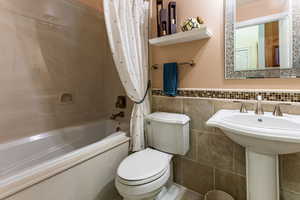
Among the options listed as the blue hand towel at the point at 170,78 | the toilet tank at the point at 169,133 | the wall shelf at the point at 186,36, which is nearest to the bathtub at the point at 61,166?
the toilet tank at the point at 169,133

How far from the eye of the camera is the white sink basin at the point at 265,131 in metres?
0.72

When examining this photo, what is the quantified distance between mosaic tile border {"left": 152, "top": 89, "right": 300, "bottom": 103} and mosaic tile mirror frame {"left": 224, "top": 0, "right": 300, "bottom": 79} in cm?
11

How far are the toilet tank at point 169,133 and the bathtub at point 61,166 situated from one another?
278 mm

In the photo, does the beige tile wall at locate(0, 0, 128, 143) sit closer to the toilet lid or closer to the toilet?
the toilet

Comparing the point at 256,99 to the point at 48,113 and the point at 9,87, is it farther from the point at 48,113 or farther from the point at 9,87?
the point at 9,87

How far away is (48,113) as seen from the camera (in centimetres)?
175

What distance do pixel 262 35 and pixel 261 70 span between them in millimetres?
259

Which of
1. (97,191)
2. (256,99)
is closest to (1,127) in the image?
(97,191)

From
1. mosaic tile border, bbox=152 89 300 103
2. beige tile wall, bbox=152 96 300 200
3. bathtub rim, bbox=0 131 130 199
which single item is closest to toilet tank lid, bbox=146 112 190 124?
beige tile wall, bbox=152 96 300 200

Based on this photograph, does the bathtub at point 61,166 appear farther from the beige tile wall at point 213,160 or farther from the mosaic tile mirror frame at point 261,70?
the mosaic tile mirror frame at point 261,70

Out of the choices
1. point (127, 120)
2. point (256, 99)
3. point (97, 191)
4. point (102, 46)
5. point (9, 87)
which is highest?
point (102, 46)

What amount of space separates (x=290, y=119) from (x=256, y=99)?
0.25 metres

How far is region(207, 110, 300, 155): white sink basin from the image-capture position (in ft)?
2.36

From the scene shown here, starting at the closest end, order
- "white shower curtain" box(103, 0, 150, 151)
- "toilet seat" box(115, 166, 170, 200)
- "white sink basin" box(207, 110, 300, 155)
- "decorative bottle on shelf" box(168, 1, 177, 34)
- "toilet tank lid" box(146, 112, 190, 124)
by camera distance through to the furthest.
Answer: "white sink basin" box(207, 110, 300, 155) < "toilet seat" box(115, 166, 170, 200) < "white shower curtain" box(103, 0, 150, 151) < "toilet tank lid" box(146, 112, 190, 124) < "decorative bottle on shelf" box(168, 1, 177, 34)
